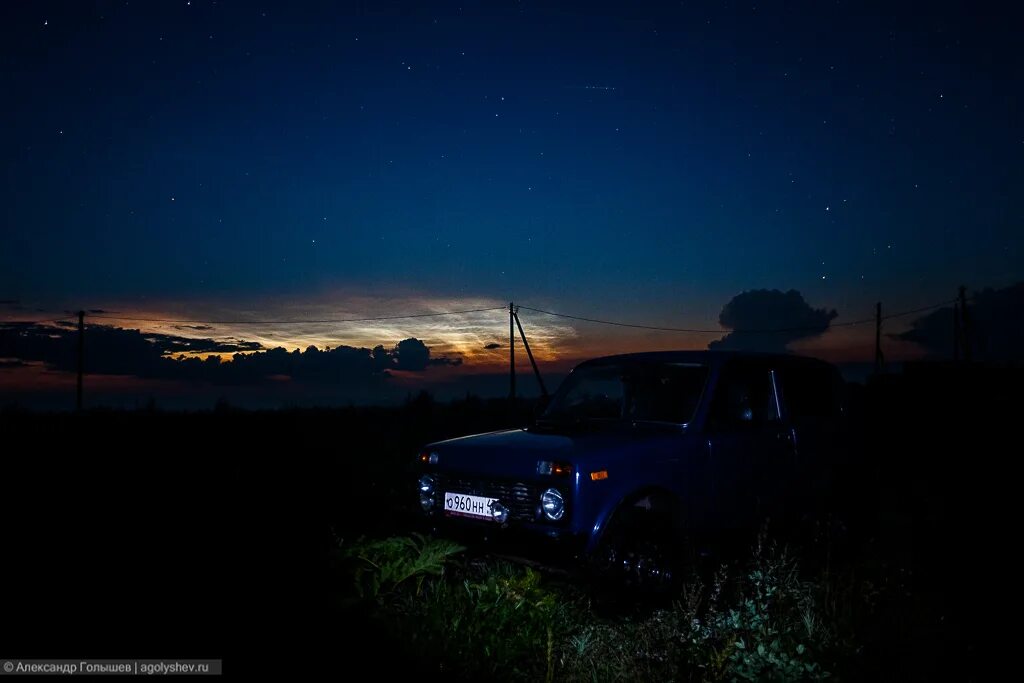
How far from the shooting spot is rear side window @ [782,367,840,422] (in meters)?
6.90

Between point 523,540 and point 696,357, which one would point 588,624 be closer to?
point 523,540

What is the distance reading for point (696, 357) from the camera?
6469 millimetres

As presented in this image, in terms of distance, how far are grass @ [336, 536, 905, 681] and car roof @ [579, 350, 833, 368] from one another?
69.5 inches

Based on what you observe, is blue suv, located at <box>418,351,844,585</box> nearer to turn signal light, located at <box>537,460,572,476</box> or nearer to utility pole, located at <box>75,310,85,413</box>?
turn signal light, located at <box>537,460,572,476</box>

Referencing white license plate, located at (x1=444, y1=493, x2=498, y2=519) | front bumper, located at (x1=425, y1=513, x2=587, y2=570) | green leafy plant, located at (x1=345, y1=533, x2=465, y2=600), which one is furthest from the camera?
white license plate, located at (x1=444, y1=493, x2=498, y2=519)

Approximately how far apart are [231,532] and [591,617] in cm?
289

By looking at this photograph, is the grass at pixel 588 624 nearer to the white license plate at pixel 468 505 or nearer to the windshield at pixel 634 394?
the white license plate at pixel 468 505

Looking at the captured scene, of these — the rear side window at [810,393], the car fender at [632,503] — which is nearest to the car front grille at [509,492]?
the car fender at [632,503]

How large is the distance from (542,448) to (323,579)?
171cm

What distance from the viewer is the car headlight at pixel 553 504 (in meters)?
5.04

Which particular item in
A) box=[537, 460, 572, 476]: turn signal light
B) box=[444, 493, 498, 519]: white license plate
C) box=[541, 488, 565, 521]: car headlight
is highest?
box=[537, 460, 572, 476]: turn signal light

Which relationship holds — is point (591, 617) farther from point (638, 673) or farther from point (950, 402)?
point (950, 402)

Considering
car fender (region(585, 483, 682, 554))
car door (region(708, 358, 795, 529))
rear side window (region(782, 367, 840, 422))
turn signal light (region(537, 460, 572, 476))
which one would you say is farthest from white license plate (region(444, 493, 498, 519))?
rear side window (region(782, 367, 840, 422))

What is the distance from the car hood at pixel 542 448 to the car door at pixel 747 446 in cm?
51
